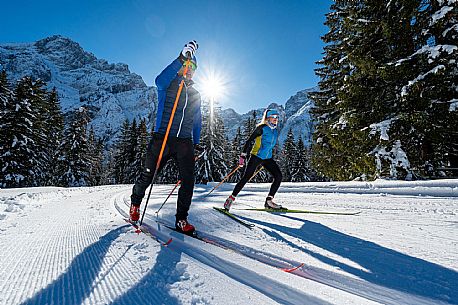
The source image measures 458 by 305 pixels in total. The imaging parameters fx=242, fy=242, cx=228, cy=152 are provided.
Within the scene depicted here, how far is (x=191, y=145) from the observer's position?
3.11 m

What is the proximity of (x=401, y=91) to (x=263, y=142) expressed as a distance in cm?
622

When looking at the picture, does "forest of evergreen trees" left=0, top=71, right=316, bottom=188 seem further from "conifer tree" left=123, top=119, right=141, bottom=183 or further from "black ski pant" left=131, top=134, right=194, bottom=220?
"black ski pant" left=131, top=134, right=194, bottom=220

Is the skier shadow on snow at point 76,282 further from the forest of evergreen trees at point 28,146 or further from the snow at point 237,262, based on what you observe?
the forest of evergreen trees at point 28,146

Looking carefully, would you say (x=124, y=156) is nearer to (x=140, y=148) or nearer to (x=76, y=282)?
(x=140, y=148)

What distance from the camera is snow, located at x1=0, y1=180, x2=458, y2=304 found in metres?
1.29

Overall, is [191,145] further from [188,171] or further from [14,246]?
[14,246]

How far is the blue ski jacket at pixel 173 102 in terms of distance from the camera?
3.06 meters

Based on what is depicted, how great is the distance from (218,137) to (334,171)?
22.0 m

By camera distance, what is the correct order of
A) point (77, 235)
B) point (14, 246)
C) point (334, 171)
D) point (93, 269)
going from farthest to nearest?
1. point (334, 171)
2. point (77, 235)
3. point (14, 246)
4. point (93, 269)

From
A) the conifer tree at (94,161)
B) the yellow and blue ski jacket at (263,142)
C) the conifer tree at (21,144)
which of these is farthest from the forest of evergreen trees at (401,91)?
the conifer tree at (94,161)

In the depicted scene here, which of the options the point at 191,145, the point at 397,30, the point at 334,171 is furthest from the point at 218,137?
the point at 191,145

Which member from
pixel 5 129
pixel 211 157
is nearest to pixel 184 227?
pixel 211 157

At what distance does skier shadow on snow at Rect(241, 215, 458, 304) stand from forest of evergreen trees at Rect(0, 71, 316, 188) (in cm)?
1291

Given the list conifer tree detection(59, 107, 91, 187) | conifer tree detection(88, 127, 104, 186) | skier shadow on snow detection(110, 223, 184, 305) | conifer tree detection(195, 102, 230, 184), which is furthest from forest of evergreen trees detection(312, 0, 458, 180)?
conifer tree detection(88, 127, 104, 186)
